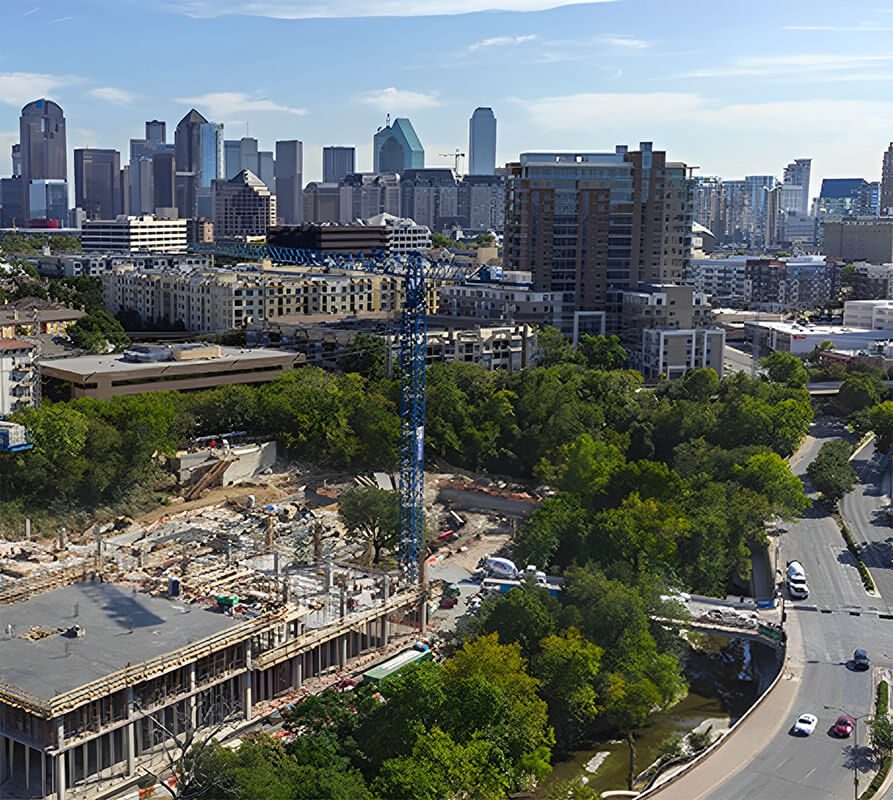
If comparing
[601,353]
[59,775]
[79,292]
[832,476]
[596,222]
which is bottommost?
[59,775]

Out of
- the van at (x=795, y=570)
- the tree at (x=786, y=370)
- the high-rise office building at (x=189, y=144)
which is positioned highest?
the high-rise office building at (x=189, y=144)

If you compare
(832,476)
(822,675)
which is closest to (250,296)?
(832,476)

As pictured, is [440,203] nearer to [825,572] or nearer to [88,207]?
[88,207]

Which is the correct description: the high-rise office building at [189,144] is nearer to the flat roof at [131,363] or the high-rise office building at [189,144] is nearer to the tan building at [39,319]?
the tan building at [39,319]

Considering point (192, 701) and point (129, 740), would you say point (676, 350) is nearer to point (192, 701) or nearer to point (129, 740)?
point (192, 701)

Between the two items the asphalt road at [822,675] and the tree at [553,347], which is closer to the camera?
the asphalt road at [822,675]

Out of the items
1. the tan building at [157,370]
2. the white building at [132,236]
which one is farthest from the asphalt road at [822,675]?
the white building at [132,236]
